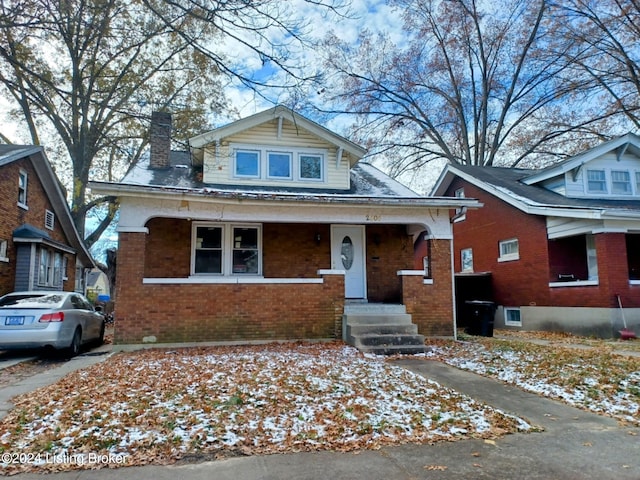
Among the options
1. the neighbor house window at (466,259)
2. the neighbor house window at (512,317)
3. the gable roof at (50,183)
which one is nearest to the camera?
the gable roof at (50,183)

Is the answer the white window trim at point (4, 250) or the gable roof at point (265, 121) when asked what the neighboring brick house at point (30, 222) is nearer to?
the white window trim at point (4, 250)

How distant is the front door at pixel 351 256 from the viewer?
12109 mm

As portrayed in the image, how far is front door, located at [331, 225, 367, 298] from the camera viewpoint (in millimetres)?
12109

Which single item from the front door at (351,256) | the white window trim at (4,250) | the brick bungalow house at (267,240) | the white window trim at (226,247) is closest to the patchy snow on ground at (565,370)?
the brick bungalow house at (267,240)

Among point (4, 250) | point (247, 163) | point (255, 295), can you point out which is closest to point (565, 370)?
point (255, 295)

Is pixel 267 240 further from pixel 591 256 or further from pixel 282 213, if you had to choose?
pixel 591 256

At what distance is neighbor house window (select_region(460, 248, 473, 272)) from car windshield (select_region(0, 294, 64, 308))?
15762 mm

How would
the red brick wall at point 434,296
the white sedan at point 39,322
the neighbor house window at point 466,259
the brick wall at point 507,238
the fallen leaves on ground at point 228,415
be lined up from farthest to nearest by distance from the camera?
the neighbor house window at point 466,259, the brick wall at point 507,238, the red brick wall at point 434,296, the white sedan at point 39,322, the fallen leaves on ground at point 228,415

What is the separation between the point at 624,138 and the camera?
15445 mm

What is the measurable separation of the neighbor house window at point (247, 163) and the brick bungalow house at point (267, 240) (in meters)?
0.03

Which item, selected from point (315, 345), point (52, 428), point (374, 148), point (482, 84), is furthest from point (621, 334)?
point (482, 84)

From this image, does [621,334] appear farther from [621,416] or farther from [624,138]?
[621,416]

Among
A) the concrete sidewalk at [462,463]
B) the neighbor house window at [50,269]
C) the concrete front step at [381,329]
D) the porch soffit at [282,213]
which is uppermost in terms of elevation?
the porch soffit at [282,213]

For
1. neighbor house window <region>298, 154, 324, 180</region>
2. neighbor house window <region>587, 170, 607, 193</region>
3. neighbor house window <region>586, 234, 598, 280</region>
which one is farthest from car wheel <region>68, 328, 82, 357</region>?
neighbor house window <region>587, 170, 607, 193</region>
